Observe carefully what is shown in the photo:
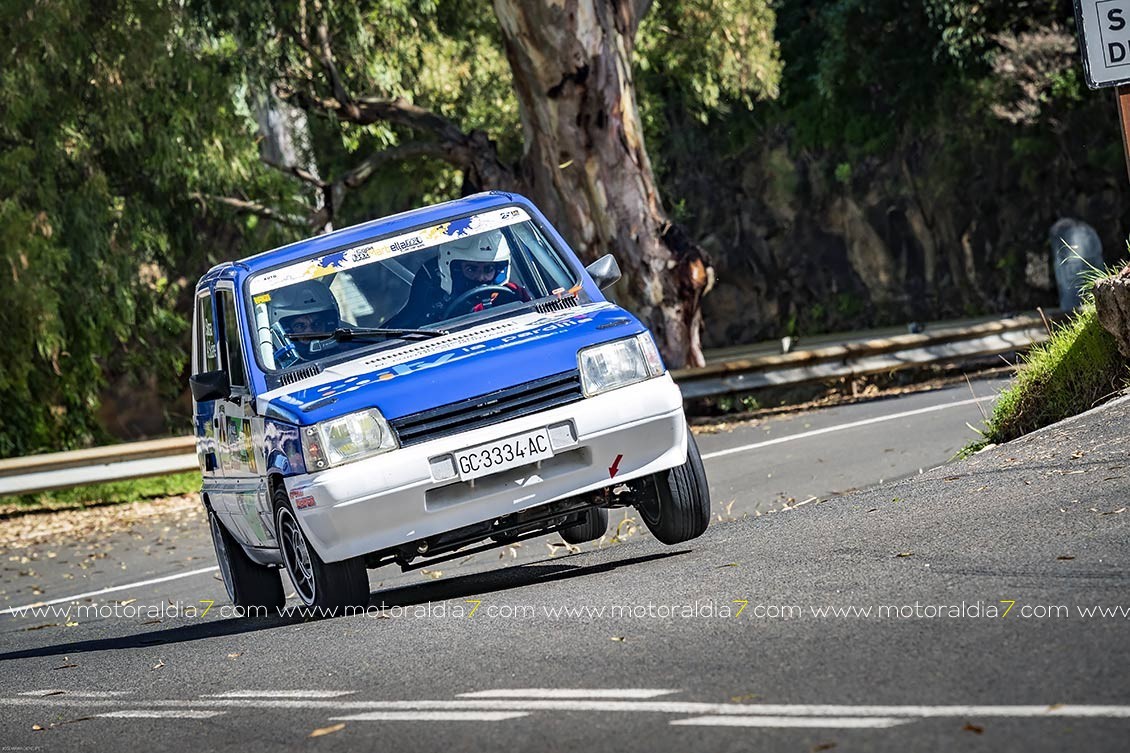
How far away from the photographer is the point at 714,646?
21.1 feet

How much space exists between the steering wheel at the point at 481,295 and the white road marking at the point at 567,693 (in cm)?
322

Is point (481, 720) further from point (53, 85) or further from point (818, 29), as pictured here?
point (818, 29)

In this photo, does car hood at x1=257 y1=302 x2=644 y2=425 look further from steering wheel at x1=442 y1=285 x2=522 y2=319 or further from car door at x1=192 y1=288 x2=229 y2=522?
car door at x1=192 y1=288 x2=229 y2=522

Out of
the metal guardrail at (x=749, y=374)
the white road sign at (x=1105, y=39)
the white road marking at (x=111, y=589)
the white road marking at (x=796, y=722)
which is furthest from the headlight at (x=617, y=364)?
the metal guardrail at (x=749, y=374)

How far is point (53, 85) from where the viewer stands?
2248cm

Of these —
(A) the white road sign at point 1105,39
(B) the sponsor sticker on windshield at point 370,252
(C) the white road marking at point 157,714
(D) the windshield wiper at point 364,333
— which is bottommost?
(C) the white road marking at point 157,714

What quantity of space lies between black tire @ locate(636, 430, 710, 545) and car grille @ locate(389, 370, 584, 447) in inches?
30.9

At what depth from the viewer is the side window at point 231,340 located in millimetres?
9203

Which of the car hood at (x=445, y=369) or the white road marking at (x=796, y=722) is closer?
the white road marking at (x=796, y=722)

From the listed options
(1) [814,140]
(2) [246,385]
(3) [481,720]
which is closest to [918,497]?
(2) [246,385]

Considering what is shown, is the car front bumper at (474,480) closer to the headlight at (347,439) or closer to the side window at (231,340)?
the headlight at (347,439)

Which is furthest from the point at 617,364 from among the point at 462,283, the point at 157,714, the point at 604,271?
the point at 157,714

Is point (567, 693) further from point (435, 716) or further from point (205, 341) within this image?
point (205, 341)

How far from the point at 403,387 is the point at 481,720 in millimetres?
2582
